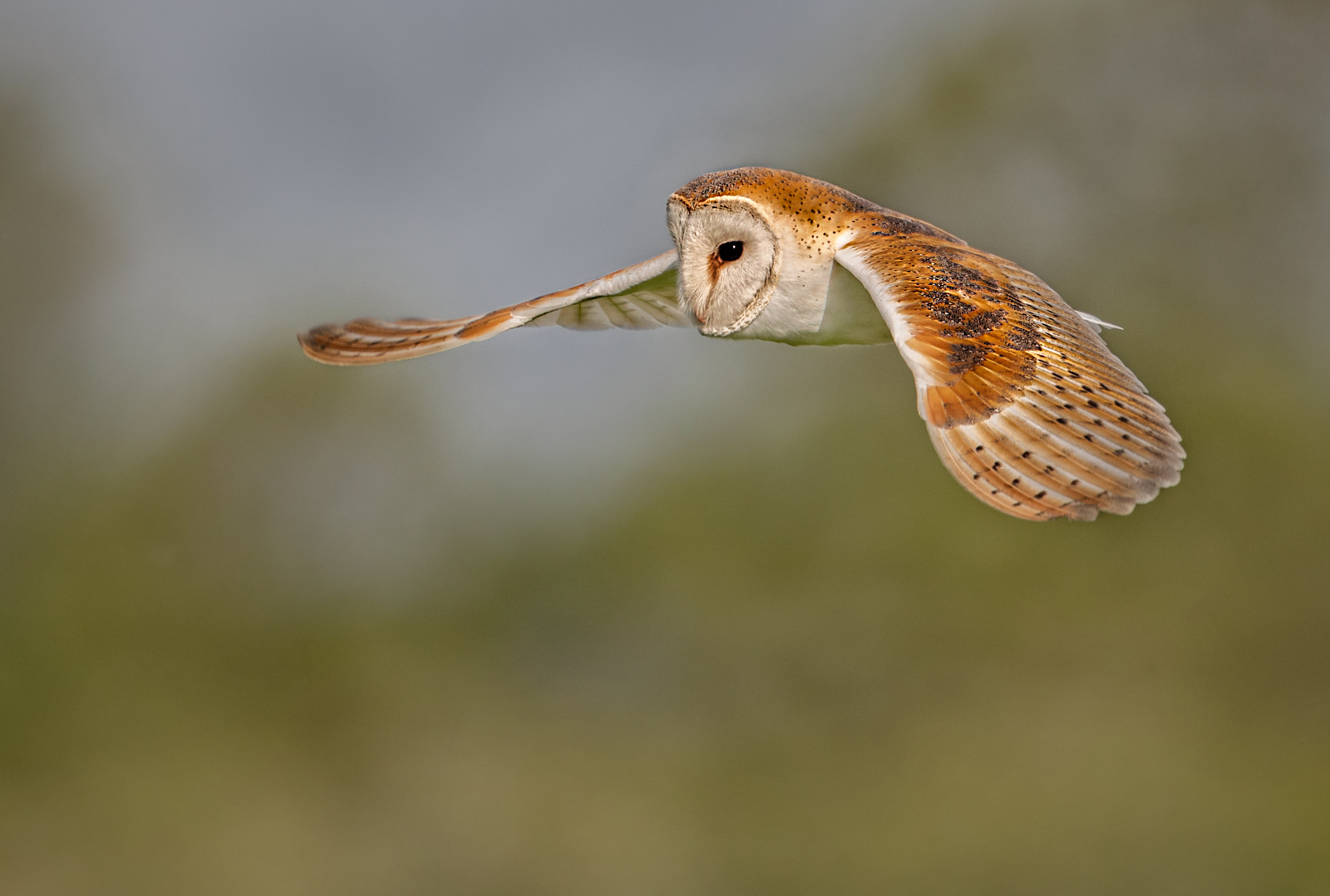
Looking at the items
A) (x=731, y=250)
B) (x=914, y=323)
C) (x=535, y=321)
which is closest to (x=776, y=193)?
(x=731, y=250)

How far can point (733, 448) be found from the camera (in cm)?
1566

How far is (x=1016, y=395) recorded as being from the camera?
2.24 m

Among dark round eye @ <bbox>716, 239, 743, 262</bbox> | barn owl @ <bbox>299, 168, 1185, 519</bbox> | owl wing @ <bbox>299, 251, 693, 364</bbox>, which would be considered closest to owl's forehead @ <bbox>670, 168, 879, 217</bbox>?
barn owl @ <bbox>299, 168, 1185, 519</bbox>

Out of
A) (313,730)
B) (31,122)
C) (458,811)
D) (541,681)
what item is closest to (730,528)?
(541,681)

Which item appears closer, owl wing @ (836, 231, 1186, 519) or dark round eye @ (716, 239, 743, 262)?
owl wing @ (836, 231, 1186, 519)

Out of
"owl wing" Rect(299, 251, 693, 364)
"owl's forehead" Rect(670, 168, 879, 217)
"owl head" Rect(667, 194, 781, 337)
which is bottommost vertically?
"owl wing" Rect(299, 251, 693, 364)

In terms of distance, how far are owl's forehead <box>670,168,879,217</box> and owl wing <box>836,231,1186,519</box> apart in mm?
295

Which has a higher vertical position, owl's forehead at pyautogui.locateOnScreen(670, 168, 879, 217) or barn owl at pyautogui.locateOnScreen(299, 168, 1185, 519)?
owl's forehead at pyautogui.locateOnScreen(670, 168, 879, 217)

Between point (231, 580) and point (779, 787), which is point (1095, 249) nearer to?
point (779, 787)

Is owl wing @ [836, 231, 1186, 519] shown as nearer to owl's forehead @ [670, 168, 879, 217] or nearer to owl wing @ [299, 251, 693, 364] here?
owl's forehead @ [670, 168, 879, 217]

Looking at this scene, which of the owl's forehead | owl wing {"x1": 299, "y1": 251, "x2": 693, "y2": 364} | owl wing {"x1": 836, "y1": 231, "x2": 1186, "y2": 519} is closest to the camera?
owl wing {"x1": 836, "y1": 231, "x2": 1186, "y2": 519}

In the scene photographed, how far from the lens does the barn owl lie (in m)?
2.08

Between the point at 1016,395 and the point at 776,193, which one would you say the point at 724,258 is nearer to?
the point at 776,193

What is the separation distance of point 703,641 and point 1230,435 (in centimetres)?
645
